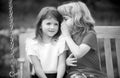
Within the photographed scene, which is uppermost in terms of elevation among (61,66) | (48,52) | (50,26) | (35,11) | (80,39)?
(35,11)

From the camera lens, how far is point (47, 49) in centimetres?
204

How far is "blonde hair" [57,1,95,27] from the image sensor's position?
1962mm

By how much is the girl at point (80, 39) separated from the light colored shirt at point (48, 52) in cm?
10

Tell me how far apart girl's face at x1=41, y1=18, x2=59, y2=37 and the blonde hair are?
0.37 ft

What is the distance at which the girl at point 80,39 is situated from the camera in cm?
192

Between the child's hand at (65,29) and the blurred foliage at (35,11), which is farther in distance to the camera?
the blurred foliage at (35,11)

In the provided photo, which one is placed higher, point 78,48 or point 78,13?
point 78,13

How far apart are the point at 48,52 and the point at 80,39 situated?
298 millimetres

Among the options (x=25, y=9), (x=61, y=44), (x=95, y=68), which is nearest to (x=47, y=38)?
(x=61, y=44)

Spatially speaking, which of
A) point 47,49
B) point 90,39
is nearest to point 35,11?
point 47,49

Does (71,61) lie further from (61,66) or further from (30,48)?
(30,48)

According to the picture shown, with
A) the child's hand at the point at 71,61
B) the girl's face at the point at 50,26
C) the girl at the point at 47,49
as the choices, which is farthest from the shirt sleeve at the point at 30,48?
the child's hand at the point at 71,61

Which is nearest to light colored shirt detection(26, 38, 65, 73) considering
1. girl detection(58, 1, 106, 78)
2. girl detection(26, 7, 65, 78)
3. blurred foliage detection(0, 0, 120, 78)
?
girl detection(26, 7, 65, 78)

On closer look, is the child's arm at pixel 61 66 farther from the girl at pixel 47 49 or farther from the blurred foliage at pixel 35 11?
the blurred foliage at pixel 35 11
